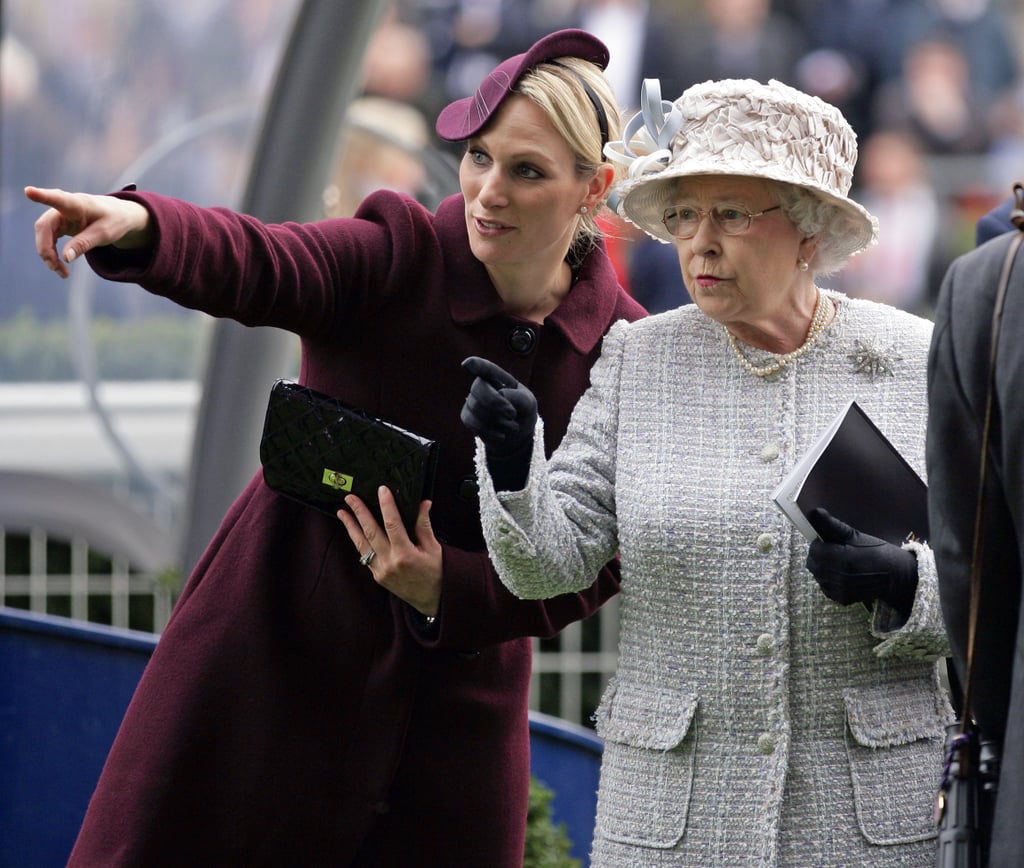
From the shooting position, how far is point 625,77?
34.6 feet

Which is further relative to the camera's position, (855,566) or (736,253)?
(736,253)

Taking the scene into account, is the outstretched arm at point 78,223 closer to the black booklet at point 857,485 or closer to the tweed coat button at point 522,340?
the tweed coat button at point 522,340

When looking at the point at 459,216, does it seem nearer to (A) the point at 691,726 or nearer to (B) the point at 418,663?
(B) the point at 418,663

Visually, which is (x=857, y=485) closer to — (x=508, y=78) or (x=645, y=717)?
(x=645, y=717)

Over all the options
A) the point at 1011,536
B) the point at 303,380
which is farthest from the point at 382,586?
the point at 1011,536

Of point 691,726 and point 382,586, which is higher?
point 382,586

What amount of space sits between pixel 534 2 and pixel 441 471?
827 centimetres

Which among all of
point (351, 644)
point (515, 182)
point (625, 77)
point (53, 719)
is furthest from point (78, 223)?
point (625, 77)

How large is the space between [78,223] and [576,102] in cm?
89

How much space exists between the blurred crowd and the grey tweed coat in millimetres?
5731

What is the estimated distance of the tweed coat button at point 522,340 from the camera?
3119 millimetres

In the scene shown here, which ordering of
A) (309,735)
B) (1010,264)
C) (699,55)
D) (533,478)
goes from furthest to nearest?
(699,55) < (309,735) < (533,478) < (1010,264)

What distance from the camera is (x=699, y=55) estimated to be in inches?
427

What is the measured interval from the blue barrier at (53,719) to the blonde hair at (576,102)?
5.16 ft
